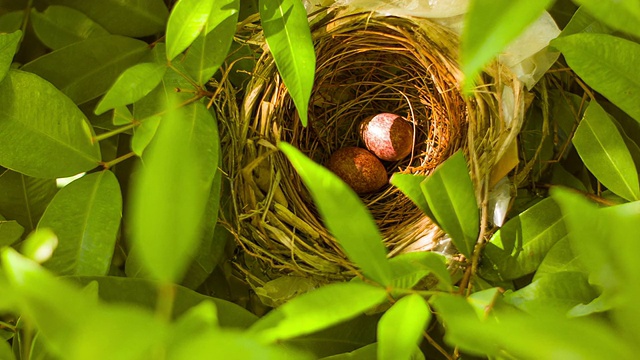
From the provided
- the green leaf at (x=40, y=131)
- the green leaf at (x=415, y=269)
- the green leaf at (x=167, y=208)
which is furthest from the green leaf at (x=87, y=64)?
the green leaf at (x=167, y=208)

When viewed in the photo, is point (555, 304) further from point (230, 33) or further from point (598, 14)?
point (230, 33)

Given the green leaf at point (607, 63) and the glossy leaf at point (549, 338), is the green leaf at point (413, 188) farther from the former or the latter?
the glossy leaf at point (549, 338)

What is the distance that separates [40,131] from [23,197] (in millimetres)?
193

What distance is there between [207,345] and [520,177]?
2.02 ft

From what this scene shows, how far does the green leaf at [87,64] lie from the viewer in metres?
0.77

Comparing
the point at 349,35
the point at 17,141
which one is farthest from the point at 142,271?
the point at 349,35

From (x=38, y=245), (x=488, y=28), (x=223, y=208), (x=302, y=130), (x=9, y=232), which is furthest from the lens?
(x=302, y=130)

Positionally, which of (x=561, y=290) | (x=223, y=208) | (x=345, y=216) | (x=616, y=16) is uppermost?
(x=616, y=16)

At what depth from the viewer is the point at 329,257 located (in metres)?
0.81

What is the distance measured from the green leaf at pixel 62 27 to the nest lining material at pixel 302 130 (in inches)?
7.9

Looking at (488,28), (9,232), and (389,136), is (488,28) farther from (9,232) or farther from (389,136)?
(389,136)

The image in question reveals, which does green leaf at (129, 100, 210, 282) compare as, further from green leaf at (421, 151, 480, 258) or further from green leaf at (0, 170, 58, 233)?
green leaf at (0, 170, 58, 233)

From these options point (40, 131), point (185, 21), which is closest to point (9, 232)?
point (40, 131)

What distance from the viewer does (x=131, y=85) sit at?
1.86 ft
